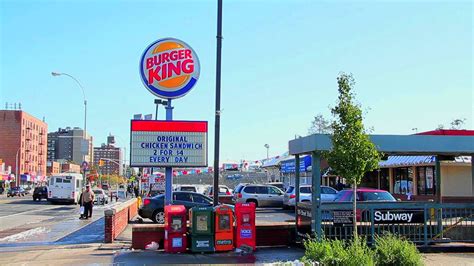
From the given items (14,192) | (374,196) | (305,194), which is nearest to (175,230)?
(374,196)

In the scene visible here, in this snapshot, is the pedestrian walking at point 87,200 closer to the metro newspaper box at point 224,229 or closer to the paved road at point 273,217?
the paved road at point 273,217

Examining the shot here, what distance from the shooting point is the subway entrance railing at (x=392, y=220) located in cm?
1345

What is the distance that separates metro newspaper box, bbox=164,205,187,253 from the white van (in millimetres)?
32713

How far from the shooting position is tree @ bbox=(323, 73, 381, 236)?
1138 centimetres

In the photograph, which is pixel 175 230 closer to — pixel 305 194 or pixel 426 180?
pixel 305 194

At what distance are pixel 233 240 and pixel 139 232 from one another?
100 inches

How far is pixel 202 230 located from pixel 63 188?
33.5 meters

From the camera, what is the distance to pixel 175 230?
13.4m

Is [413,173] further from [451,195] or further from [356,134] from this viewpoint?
[356,134]

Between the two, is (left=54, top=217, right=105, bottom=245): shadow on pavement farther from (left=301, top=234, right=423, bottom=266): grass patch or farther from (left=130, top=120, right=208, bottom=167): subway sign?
(left=301, top=234, right=423, bottom=266): grass patch

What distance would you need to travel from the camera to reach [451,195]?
28953mm

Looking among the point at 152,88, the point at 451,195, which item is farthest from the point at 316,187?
the point at 451,195

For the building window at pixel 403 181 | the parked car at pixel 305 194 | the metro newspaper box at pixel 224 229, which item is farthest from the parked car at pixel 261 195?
the metro newspaper box at pixel 224 229

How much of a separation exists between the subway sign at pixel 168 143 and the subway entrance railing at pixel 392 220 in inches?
146
